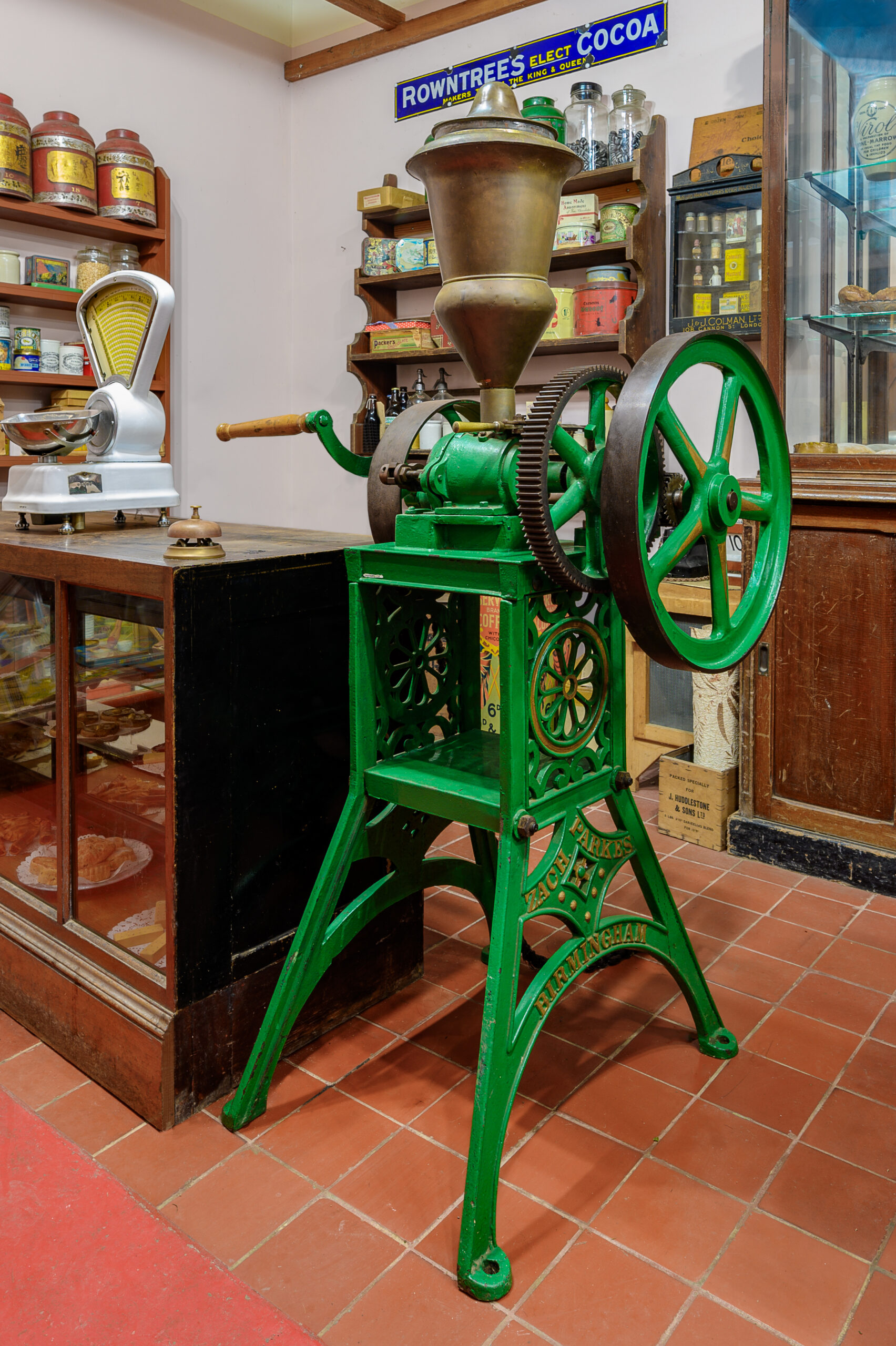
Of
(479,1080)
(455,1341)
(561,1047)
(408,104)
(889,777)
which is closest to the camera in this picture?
(455,1341)

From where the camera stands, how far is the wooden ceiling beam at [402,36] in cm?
429

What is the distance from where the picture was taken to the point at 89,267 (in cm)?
401

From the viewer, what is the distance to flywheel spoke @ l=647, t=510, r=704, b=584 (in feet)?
4.73

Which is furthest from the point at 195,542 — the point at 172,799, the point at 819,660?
the point at 819,660

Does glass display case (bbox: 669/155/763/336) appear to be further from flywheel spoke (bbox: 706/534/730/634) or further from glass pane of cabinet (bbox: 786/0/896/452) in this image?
flywheel spoke (bbox: 706/534/730/634)

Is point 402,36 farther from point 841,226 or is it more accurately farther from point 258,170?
point 841,226

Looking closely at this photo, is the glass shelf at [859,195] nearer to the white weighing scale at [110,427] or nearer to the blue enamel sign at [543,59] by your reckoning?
the blue enamel sign at [543,59]

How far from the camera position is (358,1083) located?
1890 millimetres

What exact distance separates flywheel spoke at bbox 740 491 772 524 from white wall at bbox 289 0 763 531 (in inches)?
84.5

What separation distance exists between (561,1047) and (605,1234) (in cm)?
52

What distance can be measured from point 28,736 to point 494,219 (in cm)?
147

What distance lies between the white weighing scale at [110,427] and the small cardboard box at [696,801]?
1761mm

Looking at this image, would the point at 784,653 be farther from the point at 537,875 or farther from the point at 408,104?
the point at 408,104

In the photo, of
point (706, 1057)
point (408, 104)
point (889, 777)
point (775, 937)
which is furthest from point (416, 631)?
point (408, 104)
